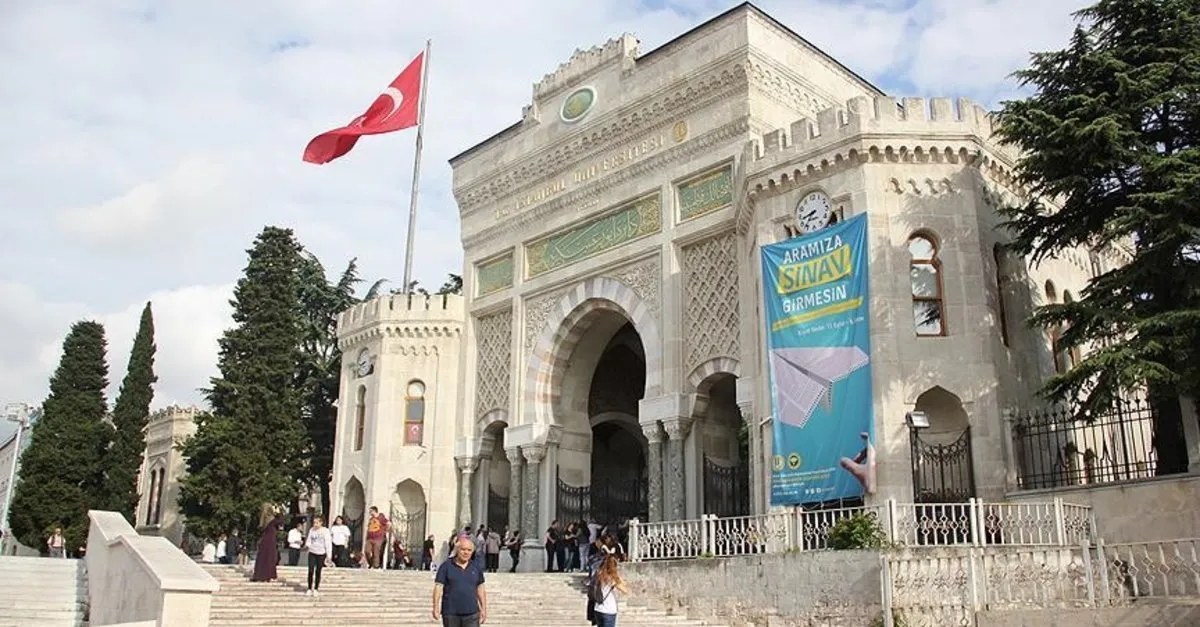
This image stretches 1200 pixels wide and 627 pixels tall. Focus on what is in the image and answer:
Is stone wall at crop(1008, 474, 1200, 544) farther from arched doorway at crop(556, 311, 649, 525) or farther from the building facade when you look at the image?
the building facade

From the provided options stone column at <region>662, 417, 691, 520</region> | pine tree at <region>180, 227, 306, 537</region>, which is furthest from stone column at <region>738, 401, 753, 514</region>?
pine tree at <region>180, 227, 306, 537</region>

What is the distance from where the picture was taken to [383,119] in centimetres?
2650

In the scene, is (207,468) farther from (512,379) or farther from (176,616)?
(176,616)

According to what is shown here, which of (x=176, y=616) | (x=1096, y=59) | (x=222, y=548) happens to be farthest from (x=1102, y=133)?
(x=222, y=548)

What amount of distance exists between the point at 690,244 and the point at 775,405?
17.5ft

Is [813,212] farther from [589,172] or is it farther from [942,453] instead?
[589,172]

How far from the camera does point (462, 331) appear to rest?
84.2ft

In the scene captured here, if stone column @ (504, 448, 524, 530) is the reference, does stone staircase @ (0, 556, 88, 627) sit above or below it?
below

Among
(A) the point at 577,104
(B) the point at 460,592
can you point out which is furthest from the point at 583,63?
(B) the point at 460,592

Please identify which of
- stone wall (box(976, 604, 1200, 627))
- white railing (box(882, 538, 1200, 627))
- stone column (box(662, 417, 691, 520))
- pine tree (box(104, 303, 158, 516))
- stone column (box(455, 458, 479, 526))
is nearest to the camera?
stone wall (box(976, 604, 1200, 627))

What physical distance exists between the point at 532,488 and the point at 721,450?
14.4ft

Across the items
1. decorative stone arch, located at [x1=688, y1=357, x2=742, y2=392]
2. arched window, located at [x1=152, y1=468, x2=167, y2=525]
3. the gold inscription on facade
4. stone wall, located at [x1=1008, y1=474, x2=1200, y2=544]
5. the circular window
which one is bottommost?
stone wall, located at [x1=1008, y1=474, x2=1200, y2=544]

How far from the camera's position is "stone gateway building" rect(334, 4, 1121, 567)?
52.2 feet

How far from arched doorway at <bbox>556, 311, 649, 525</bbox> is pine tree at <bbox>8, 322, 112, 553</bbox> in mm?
15529
